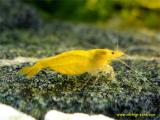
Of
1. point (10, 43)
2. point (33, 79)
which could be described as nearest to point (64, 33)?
point (10, 43)

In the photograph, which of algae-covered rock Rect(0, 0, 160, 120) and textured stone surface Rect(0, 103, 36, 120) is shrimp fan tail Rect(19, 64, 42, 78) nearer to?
algae-covered rock Rect(0, 0, 160, 120)

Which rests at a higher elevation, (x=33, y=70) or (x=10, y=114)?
(x=33, y=70)

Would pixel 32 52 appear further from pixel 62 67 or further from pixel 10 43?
pixel 62 67

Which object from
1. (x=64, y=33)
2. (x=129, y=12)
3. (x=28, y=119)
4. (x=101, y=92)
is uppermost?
(x=129, y=12)

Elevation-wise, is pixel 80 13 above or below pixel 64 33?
above

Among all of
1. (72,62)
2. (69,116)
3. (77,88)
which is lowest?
(69,116)

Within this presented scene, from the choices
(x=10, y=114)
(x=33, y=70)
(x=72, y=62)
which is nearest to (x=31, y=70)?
(x=33, y=70)

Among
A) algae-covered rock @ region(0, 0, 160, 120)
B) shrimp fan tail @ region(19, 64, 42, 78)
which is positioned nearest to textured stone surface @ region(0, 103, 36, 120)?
algae-covered rock @ region(0, 0, 160, 120)

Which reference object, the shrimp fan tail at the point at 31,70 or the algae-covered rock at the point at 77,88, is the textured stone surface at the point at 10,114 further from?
the shrimp fan tail at the point at 31,70

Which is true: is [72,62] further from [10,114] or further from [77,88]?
[10,114]

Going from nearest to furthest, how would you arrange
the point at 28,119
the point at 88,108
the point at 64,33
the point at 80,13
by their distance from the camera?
the point at 28,119 → the point at 88,108 → the point at 64,33 → the point at 80,13

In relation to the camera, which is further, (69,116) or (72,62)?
(72,62)
